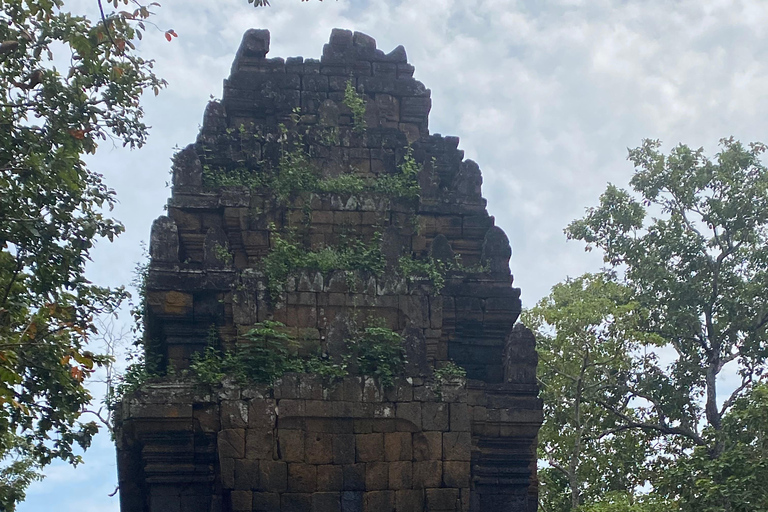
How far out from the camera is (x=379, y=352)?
27.8ft

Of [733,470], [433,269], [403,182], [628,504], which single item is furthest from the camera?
[628,504]

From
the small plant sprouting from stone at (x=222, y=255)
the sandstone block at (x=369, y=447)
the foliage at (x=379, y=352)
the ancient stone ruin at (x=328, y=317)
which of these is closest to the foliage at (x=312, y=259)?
the ancient stone ruin at (x=328, y=317)

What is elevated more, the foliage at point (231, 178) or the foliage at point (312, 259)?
the foliage at point (231, 178)

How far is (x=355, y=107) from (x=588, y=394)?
9.29 m

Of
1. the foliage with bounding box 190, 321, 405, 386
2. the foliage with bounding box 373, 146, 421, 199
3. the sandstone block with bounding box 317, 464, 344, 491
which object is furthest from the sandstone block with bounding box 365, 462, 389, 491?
the foliage with bounding box 373, 146, 421, 199

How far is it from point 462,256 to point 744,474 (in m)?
6.71

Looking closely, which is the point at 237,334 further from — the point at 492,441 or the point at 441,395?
the point at 492,441

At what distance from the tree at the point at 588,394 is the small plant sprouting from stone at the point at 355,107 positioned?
750 centimetres

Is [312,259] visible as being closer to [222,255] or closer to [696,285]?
[222,255]

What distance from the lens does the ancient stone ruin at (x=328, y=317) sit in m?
8.23

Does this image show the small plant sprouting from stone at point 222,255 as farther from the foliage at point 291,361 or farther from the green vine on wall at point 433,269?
the green vine on wall at point 433,269

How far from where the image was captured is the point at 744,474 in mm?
13914

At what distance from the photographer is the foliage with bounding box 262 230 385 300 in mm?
8992

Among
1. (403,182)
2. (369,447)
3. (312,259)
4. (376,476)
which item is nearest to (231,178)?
→ (312,259)
